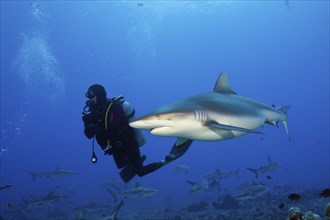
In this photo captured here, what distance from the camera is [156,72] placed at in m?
159

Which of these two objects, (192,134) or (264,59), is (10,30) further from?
(264,59)

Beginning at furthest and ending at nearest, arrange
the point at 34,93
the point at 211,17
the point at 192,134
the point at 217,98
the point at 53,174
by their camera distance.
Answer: the point at 34,93
the point at 211,17
the point at 53,174
the point at 217,98
the point at 192,134

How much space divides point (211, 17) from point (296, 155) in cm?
7793

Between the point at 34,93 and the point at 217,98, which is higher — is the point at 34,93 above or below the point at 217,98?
above

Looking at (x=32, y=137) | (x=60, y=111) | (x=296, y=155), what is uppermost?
(x=60, y=111)

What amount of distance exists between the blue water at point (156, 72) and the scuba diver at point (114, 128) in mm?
40907

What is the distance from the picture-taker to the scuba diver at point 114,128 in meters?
6.44

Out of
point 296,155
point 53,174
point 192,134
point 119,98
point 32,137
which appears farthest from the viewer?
point 32,137

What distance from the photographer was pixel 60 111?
165 m

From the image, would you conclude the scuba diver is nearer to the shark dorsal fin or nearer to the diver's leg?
the diver's leg

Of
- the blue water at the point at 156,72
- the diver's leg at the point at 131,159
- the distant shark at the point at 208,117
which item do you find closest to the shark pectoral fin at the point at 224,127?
the distant shark at the point at 208,117

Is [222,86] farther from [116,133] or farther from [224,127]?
[116,133]

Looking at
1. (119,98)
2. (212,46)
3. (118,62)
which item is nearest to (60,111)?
(118,62)

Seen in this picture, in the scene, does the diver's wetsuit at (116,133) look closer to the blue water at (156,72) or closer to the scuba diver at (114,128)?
the scuba diver at (114,128)
